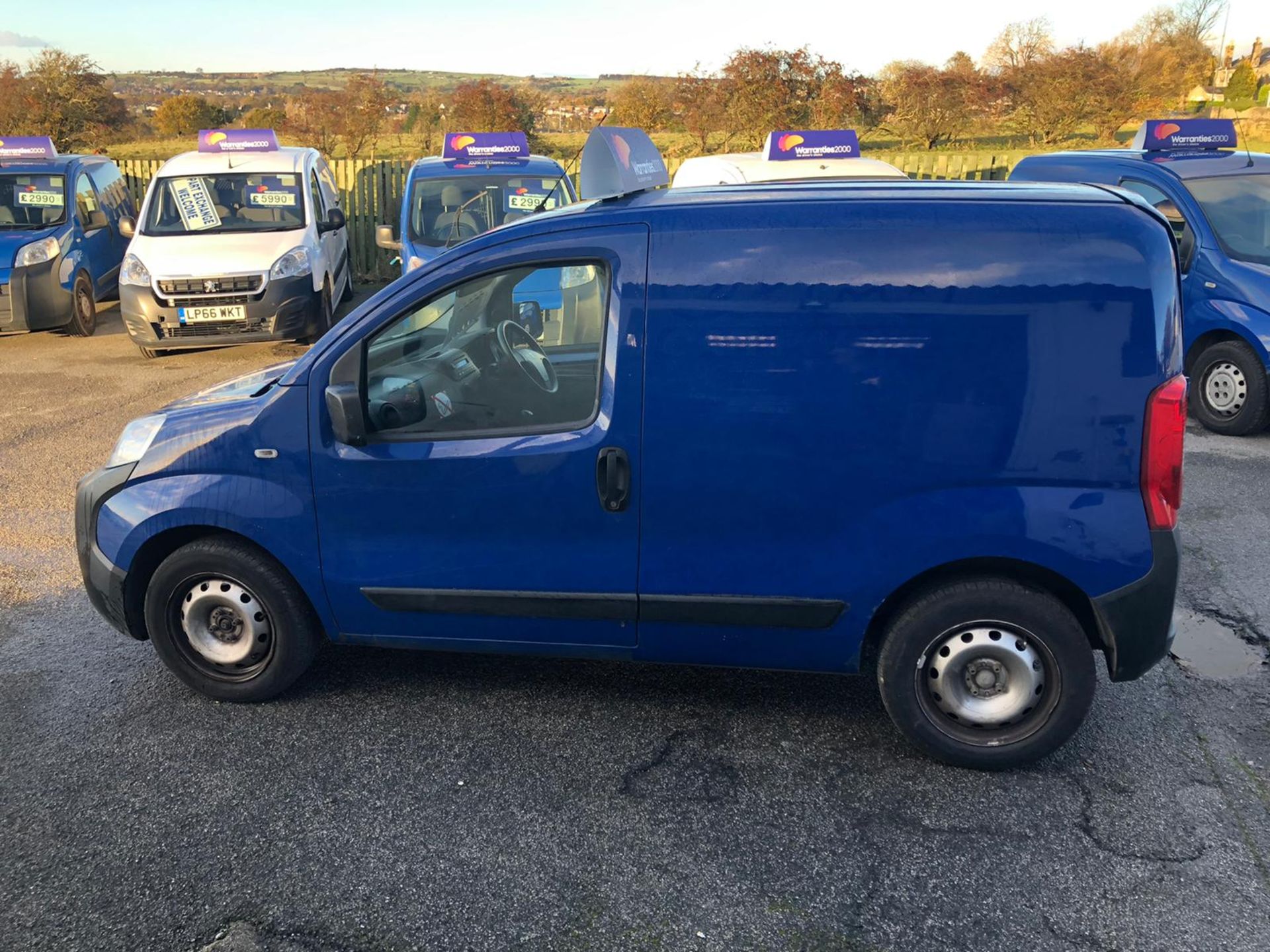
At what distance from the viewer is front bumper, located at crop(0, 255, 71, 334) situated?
1106 centimetres

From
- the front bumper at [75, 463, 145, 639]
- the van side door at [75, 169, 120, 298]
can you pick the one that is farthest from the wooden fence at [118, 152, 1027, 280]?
the front bumper at [75, 463, 145, 639]

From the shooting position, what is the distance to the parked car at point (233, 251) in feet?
33.5

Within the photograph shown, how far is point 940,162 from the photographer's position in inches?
→ 647

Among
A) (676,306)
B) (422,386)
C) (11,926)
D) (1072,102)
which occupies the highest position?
(1072,102)

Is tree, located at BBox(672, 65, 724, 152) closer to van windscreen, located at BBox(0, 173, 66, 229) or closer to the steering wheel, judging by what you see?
van windscreen, located at BBox(0, 173, 66, 229)

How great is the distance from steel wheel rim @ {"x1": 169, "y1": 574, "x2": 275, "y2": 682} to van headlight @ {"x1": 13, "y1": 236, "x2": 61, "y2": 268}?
29.4 ft

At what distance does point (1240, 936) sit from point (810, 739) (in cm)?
140

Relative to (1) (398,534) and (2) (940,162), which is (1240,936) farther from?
(2) (940,162)

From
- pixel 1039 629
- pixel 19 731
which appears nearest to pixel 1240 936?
pixel 1039 629

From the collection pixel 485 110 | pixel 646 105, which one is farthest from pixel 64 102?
pixel 646 105

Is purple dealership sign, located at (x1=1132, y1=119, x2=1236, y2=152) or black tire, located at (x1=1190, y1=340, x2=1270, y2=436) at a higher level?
purple dealership sign, located at (x1=1132, y1=119, x2=1236, y2=152)

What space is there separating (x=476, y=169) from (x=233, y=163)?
9.11ft

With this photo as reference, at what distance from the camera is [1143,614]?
333 centimetres

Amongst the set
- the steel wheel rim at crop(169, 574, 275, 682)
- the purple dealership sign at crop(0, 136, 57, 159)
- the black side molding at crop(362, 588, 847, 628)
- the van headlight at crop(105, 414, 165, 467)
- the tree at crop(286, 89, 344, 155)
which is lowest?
the steel wheel rim at crop(169, 574, 275, 682)
